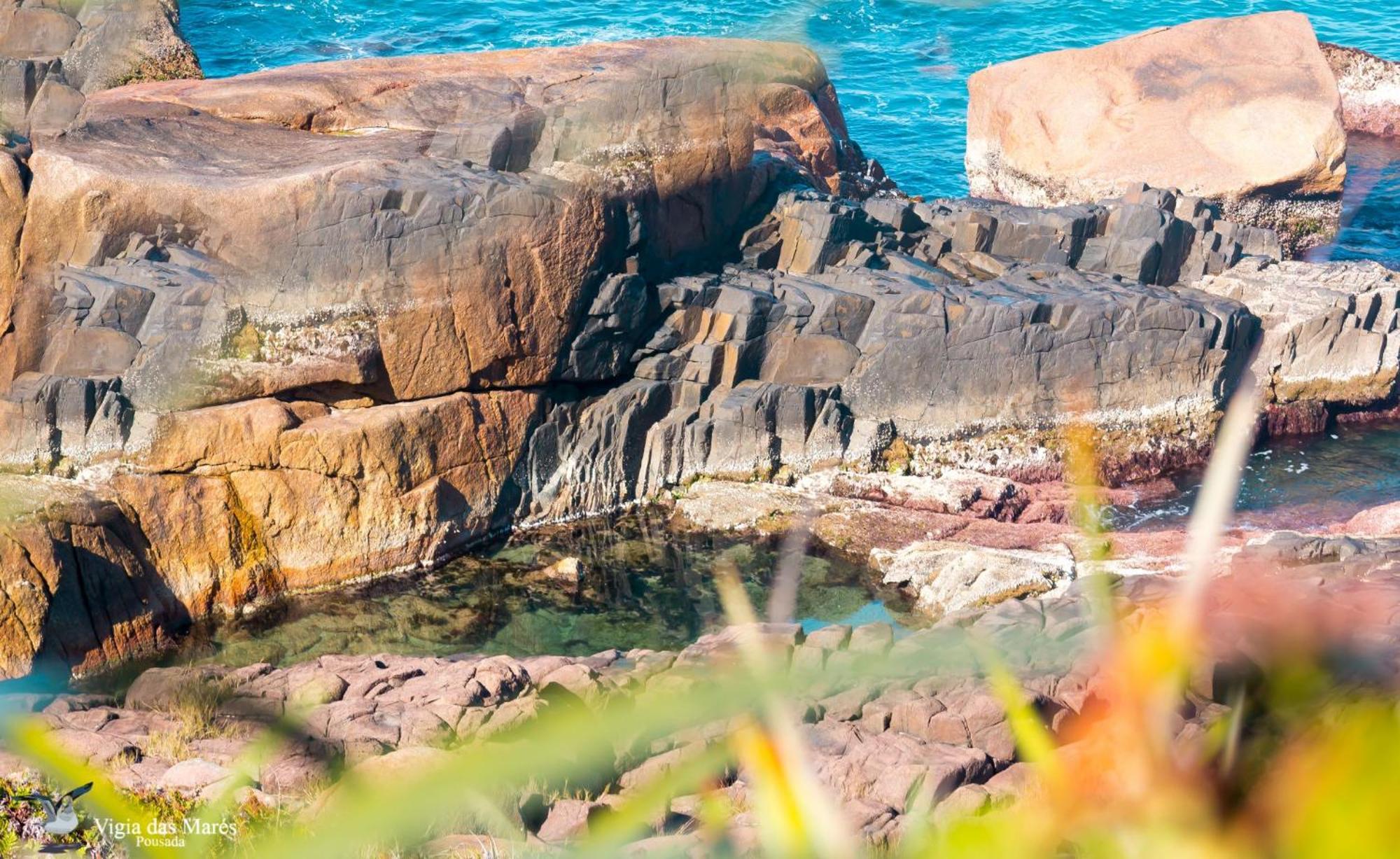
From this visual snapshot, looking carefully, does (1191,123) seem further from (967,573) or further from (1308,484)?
(967,573)

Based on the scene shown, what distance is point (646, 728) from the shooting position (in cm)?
107

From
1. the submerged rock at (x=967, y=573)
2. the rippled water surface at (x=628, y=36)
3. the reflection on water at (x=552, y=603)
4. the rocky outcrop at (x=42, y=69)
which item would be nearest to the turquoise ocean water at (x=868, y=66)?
the rippled water surface at (x=628, y=36)

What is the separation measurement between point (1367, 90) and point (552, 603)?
32616mm

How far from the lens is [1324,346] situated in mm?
25328

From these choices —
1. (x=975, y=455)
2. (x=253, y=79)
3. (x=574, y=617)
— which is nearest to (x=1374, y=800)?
(x=574, y=617)

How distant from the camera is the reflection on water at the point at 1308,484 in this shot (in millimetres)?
21531

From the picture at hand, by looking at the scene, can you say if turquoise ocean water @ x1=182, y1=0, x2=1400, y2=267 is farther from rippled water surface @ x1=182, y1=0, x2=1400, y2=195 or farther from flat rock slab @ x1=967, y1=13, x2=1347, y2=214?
flat rock slab @ x1=967, y1=13, x2=1347, y2=214

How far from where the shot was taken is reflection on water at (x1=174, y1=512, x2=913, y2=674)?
59.3ft

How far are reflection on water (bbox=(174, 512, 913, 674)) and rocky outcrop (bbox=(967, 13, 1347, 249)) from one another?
55.5 ft

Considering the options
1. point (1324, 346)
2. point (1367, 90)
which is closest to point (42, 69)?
point (1324, 346)

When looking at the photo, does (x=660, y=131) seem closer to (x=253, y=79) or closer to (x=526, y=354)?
(x=526, y=354)

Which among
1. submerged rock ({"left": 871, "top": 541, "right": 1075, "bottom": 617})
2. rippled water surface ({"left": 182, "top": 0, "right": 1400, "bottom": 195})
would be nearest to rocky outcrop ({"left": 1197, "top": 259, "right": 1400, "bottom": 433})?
submerged rock ({"left": 871, "top": 541, "right": 1075, "bottom": 617})

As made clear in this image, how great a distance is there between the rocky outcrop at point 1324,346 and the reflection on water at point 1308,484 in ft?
2.23

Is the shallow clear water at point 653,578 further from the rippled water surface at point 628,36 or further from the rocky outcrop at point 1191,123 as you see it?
the rippled water surface at point 628,36
